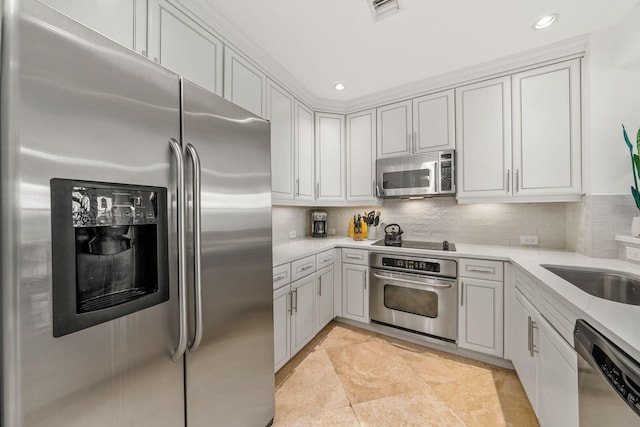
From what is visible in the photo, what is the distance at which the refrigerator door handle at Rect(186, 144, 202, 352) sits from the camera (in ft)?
3.02

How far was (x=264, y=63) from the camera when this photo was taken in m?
2.08

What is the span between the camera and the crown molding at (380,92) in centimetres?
164

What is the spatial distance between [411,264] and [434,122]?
1424 mm

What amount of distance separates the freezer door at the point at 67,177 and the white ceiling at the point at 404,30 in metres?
1.23

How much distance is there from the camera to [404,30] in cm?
180

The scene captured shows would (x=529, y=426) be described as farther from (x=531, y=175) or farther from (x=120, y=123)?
(x=120, y=123)

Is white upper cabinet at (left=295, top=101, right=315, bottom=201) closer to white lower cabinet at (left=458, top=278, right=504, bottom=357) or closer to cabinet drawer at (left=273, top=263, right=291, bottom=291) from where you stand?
cabinet drawer at (left=273, top=263, right=291, bottom=291)

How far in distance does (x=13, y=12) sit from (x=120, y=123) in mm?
269

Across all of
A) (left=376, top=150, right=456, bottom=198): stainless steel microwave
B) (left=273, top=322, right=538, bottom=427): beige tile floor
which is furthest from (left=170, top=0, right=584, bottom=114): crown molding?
(left=273, top=322, right=538, bottom=427): beige tile floor

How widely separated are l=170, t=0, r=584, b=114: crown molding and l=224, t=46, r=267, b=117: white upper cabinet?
0.06 m

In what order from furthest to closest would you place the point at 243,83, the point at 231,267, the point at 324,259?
the point at 324,259 < the point at 243,83 < the point at 231,267

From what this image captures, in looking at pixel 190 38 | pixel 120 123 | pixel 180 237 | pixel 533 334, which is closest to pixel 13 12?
pixel 120 123

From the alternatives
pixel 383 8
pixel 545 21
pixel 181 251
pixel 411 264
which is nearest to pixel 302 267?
pixel 411 264

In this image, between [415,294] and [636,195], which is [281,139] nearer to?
[415,294]
